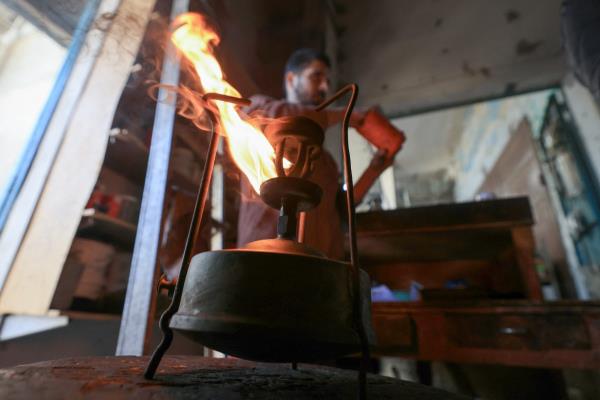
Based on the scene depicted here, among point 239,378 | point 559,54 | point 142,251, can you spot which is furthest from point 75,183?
point 559,54

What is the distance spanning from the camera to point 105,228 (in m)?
1.51

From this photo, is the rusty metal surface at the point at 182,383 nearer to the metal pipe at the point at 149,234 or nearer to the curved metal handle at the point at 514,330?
the metal pipe at the point at 149,234

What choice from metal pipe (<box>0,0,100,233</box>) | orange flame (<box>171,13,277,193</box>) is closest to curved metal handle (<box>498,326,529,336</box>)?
orange flame (<box>171,13,277,193</box>)

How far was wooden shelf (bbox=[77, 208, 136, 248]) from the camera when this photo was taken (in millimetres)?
1409

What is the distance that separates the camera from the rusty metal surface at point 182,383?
1.44 ft

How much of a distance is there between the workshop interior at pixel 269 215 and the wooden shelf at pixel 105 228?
11 mm

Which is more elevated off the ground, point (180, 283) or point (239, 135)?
point (239, 135)

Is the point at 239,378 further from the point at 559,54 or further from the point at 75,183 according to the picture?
the point at 559,54

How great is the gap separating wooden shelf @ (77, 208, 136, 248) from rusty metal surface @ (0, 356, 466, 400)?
2.88ft

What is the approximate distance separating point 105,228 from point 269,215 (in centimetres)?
81

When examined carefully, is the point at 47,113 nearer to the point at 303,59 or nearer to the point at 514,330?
the point at 303,59

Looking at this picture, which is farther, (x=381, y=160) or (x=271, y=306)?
(x=381, y=160)

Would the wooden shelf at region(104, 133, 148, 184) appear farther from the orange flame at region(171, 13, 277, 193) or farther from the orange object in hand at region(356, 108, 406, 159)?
the orange object in hand at region(356, 108, 406, 159)

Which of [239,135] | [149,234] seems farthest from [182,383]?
[149,234]
